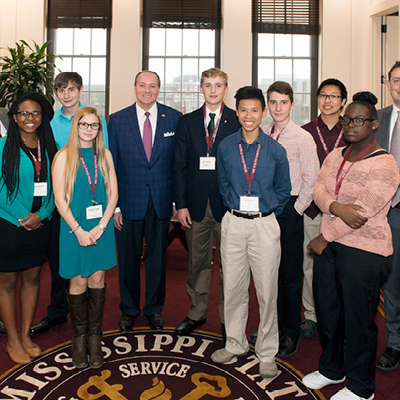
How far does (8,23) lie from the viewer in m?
6.79

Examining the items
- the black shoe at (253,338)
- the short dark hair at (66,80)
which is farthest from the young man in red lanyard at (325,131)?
the short dark hair at (66,80)

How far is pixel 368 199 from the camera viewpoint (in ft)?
6.27

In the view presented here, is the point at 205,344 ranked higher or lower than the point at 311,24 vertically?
lower

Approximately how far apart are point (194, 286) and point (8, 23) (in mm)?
6240

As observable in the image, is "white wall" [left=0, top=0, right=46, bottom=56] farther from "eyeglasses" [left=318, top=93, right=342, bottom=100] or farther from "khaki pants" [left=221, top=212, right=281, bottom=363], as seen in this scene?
"khaki pants" [left=221, top=212, right=281, bottom=363]

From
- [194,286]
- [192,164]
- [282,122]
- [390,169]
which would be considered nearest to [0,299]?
[194,286]

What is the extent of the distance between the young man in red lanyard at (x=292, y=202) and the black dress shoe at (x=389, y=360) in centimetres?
54

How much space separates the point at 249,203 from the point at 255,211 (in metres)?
0.07

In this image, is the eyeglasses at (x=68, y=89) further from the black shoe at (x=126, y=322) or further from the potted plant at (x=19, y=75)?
the potted plant at (x=19, y=75)

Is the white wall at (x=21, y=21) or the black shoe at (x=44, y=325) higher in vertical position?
the white wall at (x=21, y=21)

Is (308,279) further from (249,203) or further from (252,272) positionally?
(249,203)

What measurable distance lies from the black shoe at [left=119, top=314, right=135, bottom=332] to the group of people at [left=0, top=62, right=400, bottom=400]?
0.5 inches

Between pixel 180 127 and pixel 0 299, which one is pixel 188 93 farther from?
pixel 0 299

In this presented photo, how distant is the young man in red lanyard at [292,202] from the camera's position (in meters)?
2.60
